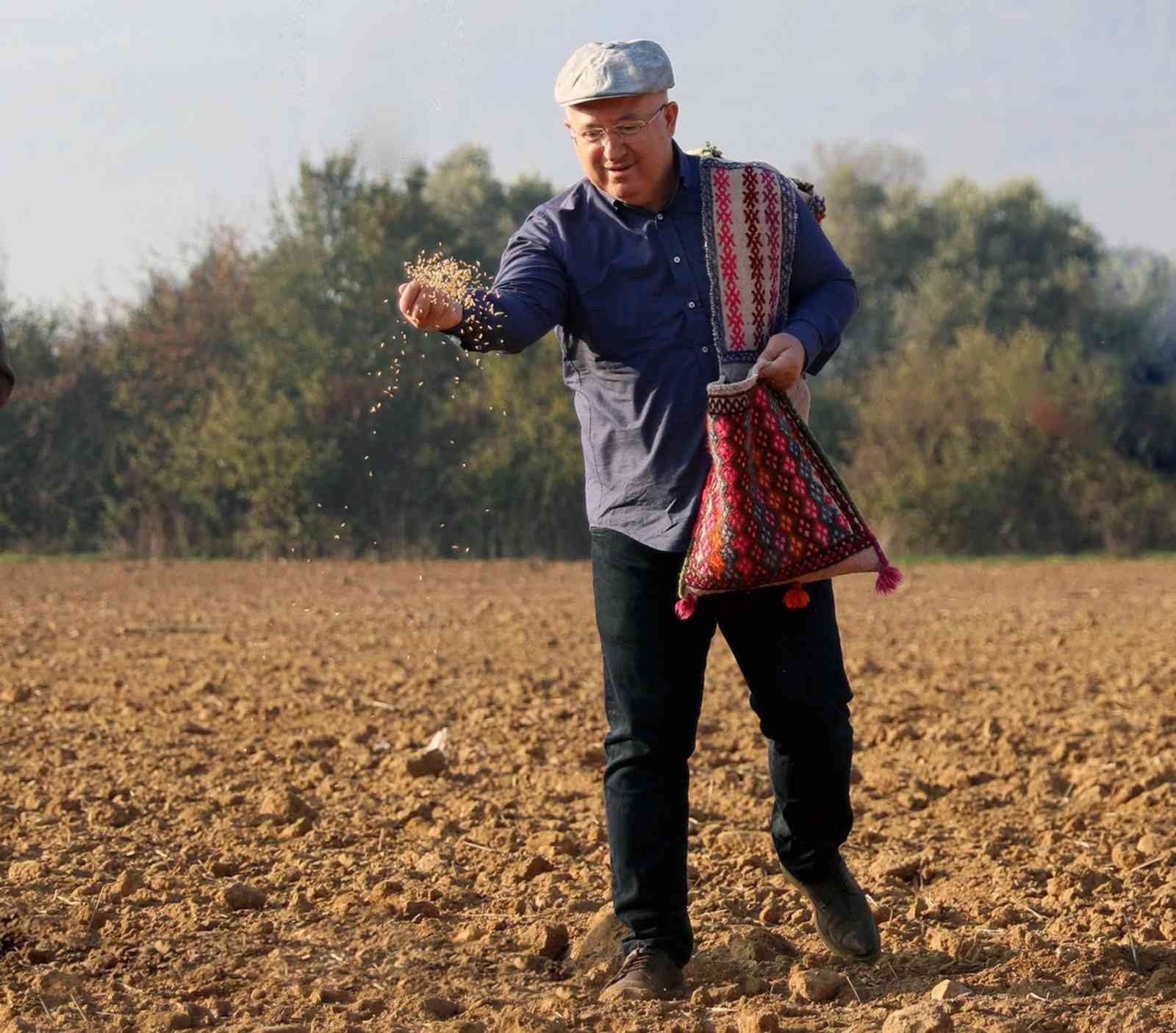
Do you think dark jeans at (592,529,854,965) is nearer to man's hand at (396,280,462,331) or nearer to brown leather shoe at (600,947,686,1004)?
brown leather shoe at (600,947,686,1004)

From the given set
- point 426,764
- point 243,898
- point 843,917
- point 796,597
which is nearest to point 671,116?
point 796,597

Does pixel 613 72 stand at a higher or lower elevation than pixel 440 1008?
higher

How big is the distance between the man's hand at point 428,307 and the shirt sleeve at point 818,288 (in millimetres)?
739

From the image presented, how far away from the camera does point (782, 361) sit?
11.4 ft

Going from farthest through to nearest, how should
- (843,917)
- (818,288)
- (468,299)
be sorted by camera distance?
(843,917), (818,288), (468,299)

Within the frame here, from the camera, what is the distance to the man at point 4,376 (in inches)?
Result: 118

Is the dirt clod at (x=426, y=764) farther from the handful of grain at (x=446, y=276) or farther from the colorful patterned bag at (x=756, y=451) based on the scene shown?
the handful of grain at (x=446, y=276)

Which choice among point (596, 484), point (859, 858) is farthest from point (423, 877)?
point (596, 484)

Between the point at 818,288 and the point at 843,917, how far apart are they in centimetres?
141

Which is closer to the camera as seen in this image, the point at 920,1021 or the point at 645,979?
the point at 920,1021

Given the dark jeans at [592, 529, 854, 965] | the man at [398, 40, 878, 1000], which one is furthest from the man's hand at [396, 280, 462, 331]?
the dark jeans at [592, 529, 854, 965]

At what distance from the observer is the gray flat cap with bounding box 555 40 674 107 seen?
339 cm

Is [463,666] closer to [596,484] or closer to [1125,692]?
[1125,692]

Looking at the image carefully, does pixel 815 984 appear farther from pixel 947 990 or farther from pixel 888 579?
pixel 888 579
